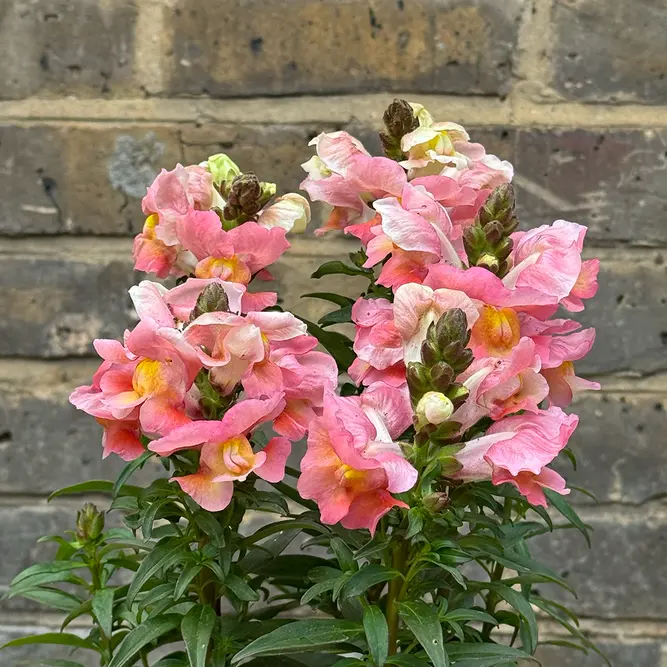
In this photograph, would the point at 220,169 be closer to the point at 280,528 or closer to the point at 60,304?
the point at 280,528

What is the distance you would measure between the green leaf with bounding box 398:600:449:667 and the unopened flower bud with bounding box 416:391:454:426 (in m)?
0.12

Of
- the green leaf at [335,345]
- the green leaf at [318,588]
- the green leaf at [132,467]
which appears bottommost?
the green leaf at [318,588]

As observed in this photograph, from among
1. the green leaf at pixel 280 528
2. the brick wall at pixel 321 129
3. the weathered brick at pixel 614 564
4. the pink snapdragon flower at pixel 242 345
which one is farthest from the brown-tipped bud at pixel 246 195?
the weathered brick at pixel 614 564

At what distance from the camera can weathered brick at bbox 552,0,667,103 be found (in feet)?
2.68

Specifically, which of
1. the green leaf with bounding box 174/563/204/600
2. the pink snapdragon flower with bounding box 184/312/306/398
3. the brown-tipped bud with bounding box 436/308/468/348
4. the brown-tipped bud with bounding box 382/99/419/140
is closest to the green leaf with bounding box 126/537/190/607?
the green leaf with bounding box 174/563/204/600

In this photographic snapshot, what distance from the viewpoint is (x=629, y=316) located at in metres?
0.85

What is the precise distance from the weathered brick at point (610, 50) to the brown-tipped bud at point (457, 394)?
1.79 ft

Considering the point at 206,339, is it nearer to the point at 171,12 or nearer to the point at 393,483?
the point at 393,483

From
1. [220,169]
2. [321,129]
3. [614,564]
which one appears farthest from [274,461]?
[614,564]

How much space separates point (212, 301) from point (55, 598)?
1.09ft

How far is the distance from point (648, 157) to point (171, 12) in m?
0.55

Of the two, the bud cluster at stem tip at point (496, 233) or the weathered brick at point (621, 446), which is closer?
the bud cluster at stem tip at point (496, 233)

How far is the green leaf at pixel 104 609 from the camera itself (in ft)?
1.72

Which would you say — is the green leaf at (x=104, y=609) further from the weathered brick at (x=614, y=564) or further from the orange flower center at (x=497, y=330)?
the weathered brick at (x=614, y=564)
